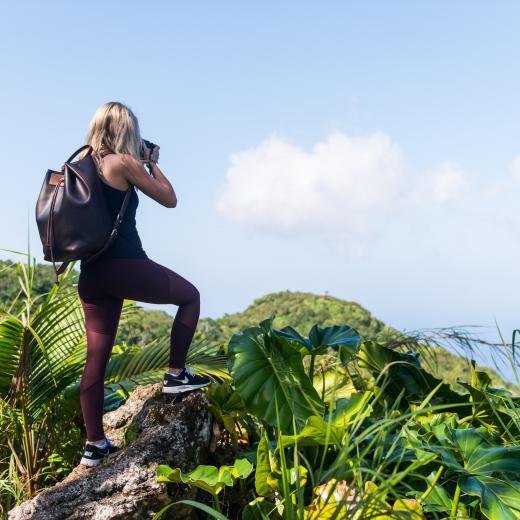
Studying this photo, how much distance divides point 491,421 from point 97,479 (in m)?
2.44

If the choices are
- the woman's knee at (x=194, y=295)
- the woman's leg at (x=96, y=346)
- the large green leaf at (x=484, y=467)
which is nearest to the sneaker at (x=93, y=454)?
the woman's leg at (x=96, y=346)

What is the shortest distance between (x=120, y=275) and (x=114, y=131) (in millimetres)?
731

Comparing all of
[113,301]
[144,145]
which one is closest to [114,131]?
[144,145]

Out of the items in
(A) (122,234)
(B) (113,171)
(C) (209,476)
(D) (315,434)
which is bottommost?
(C) (209,476)

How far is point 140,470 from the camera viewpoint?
345cm

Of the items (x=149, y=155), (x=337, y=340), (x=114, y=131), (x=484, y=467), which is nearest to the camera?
(x=484, y=467)

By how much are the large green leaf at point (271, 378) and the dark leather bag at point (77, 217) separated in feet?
3.04

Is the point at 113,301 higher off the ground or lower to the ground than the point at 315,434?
higher

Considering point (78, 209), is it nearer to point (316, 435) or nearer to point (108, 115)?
point (108, 115)

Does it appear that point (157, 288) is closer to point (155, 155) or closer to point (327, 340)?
point (155, 155)

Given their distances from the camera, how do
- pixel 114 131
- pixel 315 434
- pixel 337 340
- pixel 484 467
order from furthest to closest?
1. pixel 337 340
2. pixel 114 131
3. pixel 484 467
4. pixel 315 434

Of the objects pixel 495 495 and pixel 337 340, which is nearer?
pixel 495 495

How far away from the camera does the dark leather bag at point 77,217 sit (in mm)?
3422

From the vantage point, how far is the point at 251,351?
3.77m
